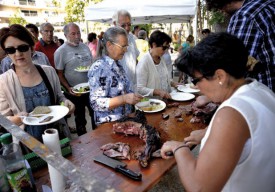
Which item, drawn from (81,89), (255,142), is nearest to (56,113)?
(81,89)

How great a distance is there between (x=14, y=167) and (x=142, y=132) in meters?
1.09

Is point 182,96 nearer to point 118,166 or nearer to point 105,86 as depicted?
point 105,86

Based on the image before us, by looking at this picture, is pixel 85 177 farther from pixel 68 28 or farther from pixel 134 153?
pixel 68 28

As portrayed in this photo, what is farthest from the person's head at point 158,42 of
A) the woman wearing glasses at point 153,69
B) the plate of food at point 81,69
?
the plate of food at point 81,69

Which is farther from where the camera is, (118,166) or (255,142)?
(118,166)

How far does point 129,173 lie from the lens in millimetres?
1445

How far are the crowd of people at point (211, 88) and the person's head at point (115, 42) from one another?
0.01 m

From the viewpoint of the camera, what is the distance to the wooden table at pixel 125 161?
1415 mm

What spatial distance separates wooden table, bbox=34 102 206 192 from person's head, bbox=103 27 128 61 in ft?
2.54

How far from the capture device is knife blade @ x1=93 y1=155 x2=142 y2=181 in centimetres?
142

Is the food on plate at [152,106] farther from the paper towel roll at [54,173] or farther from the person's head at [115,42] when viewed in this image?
the paper towel roll at [54,173]

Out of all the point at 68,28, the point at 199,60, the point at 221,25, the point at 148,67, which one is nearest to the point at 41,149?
the point at 199,60

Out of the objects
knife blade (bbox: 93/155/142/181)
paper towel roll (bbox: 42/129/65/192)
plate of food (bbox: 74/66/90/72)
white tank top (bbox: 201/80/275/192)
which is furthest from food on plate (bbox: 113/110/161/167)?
plate of food (bbox: 74/66/90/72)

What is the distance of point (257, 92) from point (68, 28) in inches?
157
